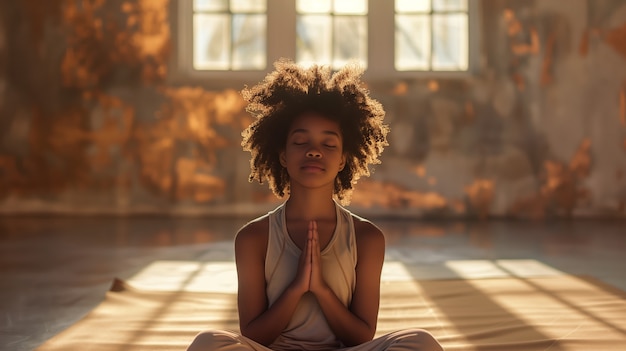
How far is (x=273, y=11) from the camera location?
6004mm

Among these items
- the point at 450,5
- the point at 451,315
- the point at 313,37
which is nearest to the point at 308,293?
the point at 451,315

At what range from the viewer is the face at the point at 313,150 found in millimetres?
1459

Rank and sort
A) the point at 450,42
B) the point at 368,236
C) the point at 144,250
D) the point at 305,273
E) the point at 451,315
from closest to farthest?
the point at 305,273 → the point at 368,236 → the point at 451,315 → the point at 144,250 → the point at 450,42

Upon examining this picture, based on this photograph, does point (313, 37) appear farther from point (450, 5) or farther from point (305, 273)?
point (305, 273)

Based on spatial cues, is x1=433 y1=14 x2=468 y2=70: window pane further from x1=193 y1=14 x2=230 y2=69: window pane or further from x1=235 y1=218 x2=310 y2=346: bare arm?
x1=235 y1=218 x2=310 y2=346: bare arm

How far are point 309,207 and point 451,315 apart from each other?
1101 millimetres

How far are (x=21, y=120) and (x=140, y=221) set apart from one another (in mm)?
1403

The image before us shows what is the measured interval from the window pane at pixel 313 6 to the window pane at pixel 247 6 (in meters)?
0.31

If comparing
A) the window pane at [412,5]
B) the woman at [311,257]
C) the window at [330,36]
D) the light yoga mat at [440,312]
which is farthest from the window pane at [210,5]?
the woman at [311,257]

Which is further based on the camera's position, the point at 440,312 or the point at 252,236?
the point at 440,312

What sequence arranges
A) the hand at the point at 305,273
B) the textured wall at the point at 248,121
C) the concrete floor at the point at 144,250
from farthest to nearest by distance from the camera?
the textured wall at the point at 248,121 < the concrete floor at the point at 144,250 < the hand at the point at 305,273

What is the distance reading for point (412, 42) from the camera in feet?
20.0

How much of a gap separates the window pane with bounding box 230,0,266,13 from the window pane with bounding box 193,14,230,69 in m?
0.10

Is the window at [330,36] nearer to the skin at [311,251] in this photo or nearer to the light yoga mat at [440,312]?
the light yoga mat at [440,312]
